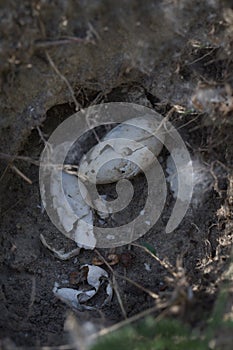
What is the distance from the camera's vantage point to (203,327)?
176cm

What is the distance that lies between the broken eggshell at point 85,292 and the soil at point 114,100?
3cm

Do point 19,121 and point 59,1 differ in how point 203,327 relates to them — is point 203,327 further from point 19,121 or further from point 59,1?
point 59,1

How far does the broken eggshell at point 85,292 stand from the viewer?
7.50 ft

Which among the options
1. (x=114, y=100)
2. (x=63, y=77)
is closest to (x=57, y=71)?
(x=63, y=77)

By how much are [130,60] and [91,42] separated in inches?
7.5

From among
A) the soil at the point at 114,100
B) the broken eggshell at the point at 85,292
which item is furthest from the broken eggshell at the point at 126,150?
the broken eggshell at the point at 85,292

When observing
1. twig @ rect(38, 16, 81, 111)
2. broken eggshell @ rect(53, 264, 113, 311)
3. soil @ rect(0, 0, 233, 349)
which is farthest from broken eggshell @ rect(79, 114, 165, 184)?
broken eggshell @ rect(53, 264, 113, 311)

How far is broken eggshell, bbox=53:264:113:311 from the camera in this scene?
7.50 ft

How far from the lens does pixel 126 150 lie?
233cm

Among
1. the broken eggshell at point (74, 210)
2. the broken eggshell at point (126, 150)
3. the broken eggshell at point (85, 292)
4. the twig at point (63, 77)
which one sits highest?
the twig at point (63, 77)

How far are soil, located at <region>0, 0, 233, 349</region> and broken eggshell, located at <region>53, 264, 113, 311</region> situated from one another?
0.03 meters

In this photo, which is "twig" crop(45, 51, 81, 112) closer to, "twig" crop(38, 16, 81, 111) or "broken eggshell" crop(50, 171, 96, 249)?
"twig" crop(38, 16, 81, 111)

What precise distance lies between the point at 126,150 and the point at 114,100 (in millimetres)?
242

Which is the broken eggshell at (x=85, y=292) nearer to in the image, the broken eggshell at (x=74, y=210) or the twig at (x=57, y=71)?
the broken eggshell at (x=74, y=210)
